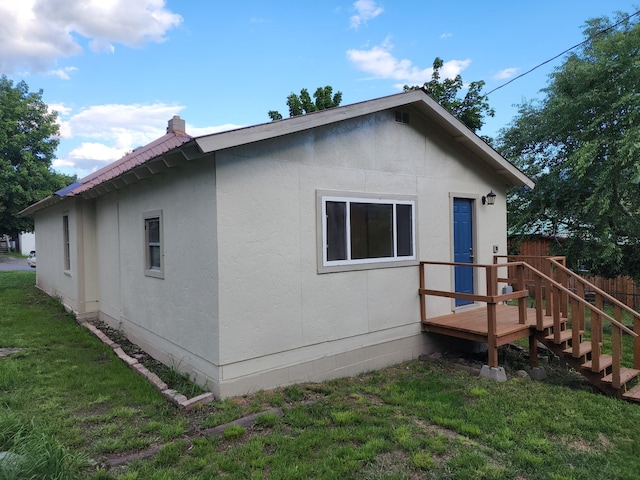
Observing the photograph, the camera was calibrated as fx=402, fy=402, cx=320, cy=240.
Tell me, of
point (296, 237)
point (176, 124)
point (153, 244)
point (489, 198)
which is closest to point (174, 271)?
point (153, 244)

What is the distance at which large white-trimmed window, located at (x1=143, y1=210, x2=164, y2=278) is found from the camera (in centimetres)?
583

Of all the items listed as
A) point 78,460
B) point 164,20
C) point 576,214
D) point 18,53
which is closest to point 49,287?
point 164,20

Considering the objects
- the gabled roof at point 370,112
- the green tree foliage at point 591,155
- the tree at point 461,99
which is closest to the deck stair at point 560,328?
the gabled roof at point 370,112

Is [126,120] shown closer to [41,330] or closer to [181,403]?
[41,330]

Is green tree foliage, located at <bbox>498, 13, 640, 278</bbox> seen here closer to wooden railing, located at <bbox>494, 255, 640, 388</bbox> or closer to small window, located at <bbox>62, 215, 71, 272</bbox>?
wooden railing, located at <bbox>494, 255, 640, 388</bbox>

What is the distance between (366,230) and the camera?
5.83 m

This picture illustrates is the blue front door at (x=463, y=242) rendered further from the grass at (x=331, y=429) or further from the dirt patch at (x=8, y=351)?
the dirt patch at (x=8, y=351)

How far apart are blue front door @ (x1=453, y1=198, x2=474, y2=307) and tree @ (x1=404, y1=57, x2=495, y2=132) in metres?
11.7

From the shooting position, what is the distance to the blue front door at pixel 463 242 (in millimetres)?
7312

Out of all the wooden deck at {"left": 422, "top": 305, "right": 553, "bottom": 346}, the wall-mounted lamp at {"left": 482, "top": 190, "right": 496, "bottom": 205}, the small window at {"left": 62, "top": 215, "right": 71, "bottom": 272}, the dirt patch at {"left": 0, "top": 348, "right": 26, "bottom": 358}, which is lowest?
the dirt patch at {"left": 0, "top": 348, "right": 26, "bottom": 358}

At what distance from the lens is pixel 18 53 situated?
15594mm

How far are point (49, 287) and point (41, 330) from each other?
5287mm

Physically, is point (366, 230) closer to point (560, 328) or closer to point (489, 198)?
point (560, 328)

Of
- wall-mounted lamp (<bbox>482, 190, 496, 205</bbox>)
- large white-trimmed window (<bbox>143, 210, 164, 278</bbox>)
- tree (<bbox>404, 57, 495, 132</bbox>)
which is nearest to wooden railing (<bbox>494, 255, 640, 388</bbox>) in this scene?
wall-mounted lamp (<bbox>482, 190, 496, 205</bbox>)
